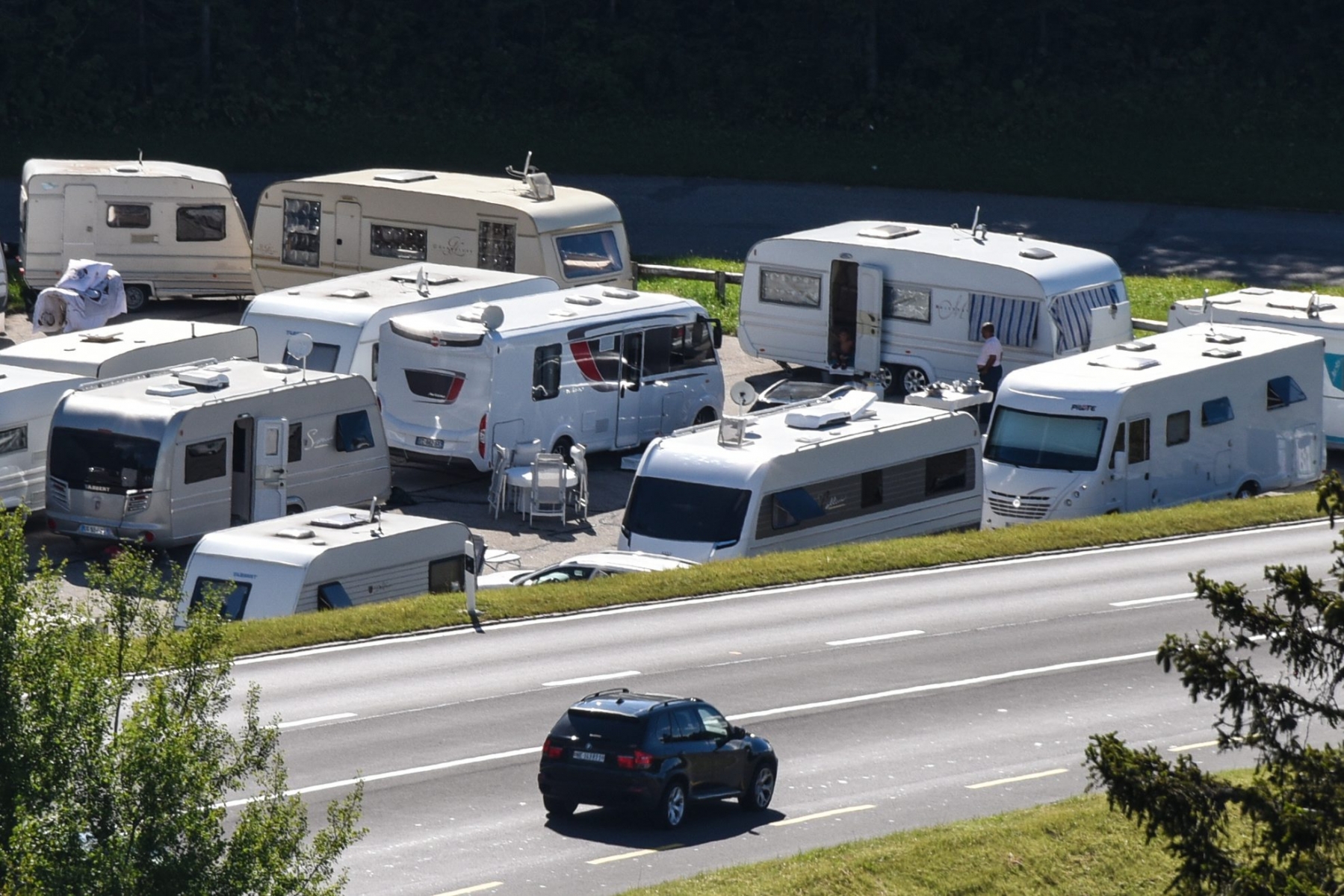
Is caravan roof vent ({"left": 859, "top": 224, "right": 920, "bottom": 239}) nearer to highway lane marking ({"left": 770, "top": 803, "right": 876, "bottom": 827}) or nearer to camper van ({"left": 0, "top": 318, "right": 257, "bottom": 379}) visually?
camper van ({"left": 0, "top": 318, "right": 257, "bottom": 379})

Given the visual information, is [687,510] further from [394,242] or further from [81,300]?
[81,300]

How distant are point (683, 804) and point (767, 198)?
36.9 meters

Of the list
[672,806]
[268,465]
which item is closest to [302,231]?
[268,465]

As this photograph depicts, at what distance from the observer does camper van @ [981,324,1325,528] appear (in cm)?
2911

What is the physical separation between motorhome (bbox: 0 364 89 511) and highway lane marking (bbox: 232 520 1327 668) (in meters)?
7.25

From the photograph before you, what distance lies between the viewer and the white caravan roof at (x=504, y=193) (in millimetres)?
38094

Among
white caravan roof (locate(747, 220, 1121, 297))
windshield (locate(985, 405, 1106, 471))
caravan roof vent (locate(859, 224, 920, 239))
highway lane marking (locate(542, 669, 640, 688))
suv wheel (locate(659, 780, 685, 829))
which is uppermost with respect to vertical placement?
caravan roof vent (locate(859, 224, 920, 239))

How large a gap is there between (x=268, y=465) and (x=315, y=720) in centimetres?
855

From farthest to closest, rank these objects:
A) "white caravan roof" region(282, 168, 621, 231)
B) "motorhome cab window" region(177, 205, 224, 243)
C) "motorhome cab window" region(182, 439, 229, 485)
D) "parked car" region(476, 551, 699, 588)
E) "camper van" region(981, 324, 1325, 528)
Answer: "motorhome cab window" region(177, 205, 224, 243) → "white caravan roof" region(282, 168, 621, 231) → "camper van" region(981, 324, 1325, 528) → "motorhome cab window" region(182, 439, 229, 485) → "parked car" region(476, 551, 699, 588)

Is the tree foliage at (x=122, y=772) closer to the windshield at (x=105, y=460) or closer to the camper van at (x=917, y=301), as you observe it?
the windshield at (x=105, y=460)

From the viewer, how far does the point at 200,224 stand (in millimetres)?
41000

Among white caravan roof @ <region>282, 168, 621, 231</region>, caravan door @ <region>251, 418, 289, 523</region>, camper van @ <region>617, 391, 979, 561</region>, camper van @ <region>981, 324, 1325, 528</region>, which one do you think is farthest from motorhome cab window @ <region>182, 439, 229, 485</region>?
white caravan roof @ <region>282, 168, 621, 231</region>

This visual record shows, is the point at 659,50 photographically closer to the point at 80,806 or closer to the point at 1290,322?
the point at 1290,322

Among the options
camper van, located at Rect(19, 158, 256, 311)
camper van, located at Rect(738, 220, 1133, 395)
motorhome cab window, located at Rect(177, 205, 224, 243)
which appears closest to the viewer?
camper van, located at Rect(738, 220, 1133, 395)
